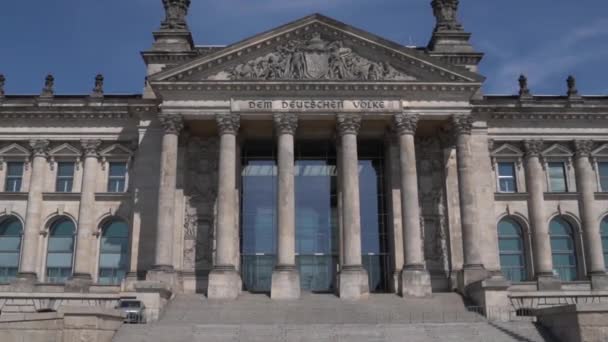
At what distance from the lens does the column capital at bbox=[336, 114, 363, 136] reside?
4381 centimetres

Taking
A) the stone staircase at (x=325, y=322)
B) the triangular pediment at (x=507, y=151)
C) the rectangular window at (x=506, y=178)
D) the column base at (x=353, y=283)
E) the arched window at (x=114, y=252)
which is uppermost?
the triangular pediment at (x=507, y=151)

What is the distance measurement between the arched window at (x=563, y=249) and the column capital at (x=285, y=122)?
65.4 feet

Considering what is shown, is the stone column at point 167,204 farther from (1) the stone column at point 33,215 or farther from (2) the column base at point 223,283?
(1) the stone column at point 33,215

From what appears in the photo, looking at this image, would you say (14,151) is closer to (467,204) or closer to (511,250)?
(467,204)

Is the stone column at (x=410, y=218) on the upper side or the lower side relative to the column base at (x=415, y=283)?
upper

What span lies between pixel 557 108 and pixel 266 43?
21274 mm

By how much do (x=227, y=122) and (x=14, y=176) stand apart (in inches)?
675

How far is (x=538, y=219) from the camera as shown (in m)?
47.7

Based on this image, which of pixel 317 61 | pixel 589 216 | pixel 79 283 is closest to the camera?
pixel 317 61

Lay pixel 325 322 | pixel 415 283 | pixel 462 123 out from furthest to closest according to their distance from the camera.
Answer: pixel 462 123, pixel 415 283, pixel 325 322

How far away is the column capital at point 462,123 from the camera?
4412cm

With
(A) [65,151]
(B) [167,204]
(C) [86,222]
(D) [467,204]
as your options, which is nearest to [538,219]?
(D) [467,204]

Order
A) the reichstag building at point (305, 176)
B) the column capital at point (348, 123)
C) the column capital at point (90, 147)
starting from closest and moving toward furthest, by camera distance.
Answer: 1. the reichstag building at point (305, 176)
2. the column capital at point (348, 123)
3. the column capital at point (90, 147)

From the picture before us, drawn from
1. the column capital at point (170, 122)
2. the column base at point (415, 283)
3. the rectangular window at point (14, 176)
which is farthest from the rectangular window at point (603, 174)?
the rectangular window at point (14, 176)
